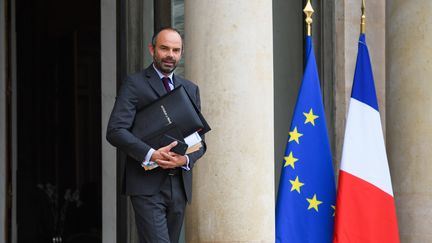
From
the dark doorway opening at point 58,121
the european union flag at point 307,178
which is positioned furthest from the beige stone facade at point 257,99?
the dark doorway opening at point 58,121

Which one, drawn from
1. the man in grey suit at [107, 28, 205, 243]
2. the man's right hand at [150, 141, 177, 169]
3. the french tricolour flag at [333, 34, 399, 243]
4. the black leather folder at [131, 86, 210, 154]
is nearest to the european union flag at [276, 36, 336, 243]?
the french tricolour flag at [333, 34, 399, 243]

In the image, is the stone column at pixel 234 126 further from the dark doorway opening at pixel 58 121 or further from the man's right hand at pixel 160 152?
the dark doorway opening at pixel 58 121

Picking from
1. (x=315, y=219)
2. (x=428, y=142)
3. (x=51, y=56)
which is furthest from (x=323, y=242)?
(x=51, y=56)

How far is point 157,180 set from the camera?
4645 millimetres

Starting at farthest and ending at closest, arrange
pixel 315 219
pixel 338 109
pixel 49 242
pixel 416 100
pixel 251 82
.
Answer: pixel 49 242
pixel 338 109
pixel 416 100
pixel 315 219
pixel 251 82

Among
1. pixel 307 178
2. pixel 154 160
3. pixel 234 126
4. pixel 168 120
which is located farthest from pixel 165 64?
pixel 307 178

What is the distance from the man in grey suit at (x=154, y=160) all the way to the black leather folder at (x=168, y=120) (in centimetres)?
6

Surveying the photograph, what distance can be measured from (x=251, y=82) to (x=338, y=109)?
2174mm

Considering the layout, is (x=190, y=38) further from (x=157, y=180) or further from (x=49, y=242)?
(x=49, y=242)

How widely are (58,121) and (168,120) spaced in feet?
31.0

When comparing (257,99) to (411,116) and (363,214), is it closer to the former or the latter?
(363,214)

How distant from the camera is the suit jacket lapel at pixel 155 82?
4.73 metres

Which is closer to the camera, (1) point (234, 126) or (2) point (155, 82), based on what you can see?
(2) point (155, 82)

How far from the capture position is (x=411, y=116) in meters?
6.55
